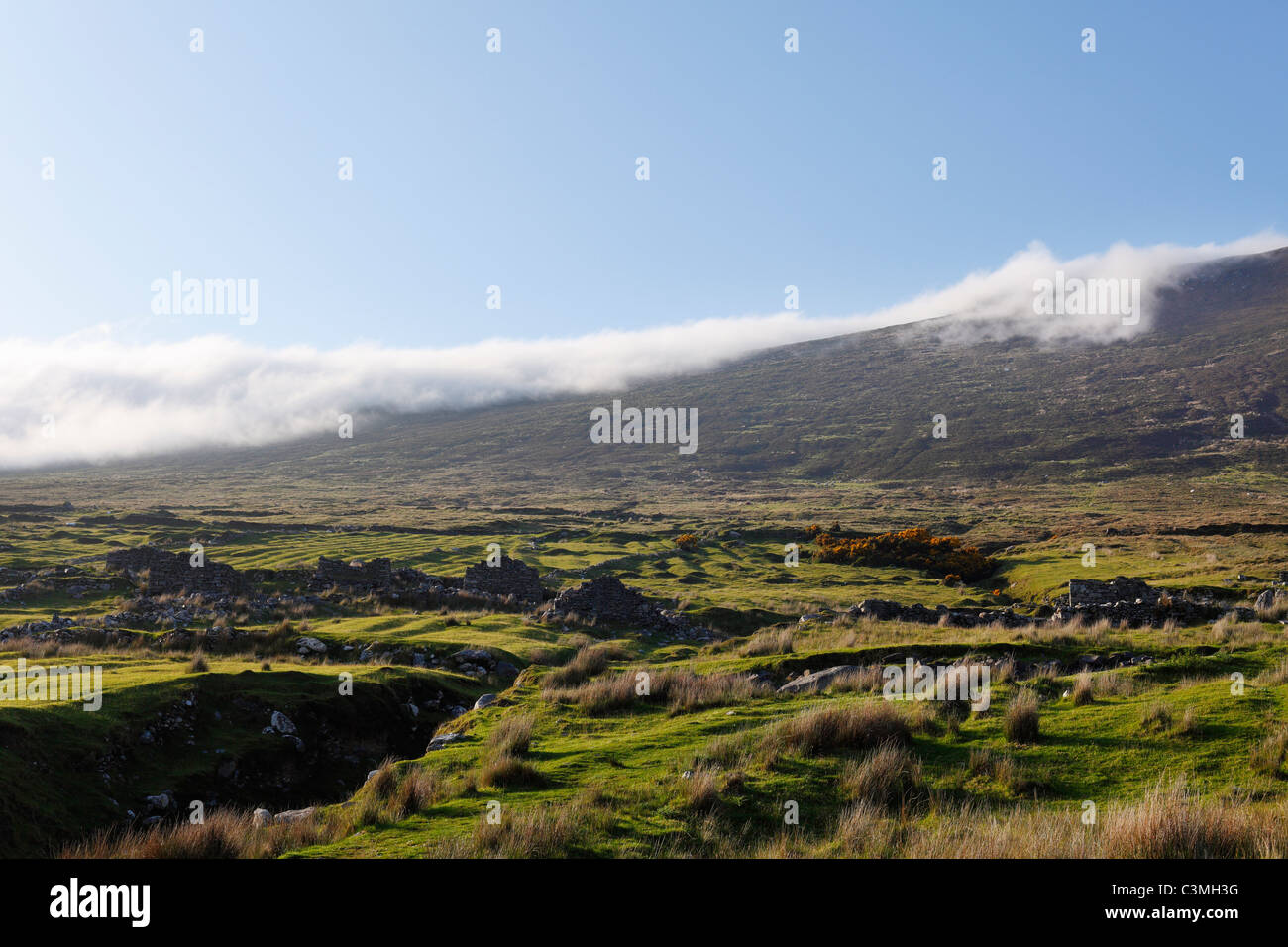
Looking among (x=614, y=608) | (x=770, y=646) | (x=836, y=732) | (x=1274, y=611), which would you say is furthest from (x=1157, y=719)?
(x=614, y=608)

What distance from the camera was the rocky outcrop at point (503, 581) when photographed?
36.8m

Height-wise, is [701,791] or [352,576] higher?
[701,791]

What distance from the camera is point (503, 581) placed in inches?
1465

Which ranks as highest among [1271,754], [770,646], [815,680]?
[1271,754]

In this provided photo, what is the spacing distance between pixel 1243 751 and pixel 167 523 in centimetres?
8282

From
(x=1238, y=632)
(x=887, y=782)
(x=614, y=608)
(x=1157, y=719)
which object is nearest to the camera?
(x=887, y=782)

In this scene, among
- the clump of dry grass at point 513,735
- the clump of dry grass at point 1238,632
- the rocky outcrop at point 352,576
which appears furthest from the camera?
the rocky outcrop at point 352,576

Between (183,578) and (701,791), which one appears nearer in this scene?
(701,791)

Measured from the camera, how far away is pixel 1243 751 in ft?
29.5

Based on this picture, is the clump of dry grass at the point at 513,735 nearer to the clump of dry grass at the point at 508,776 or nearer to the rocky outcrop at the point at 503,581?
the clump of dry grass at the point at 508,776

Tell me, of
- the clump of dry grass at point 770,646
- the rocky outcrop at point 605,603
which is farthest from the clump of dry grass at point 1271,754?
the rocky outcrop at point 605,603

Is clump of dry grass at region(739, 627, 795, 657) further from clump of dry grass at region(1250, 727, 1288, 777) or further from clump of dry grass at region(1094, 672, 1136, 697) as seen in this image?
clump of dry grass at region(1250, 727, 1288, 777)

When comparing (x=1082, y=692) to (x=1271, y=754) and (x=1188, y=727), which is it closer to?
(x=1188, y=727)
